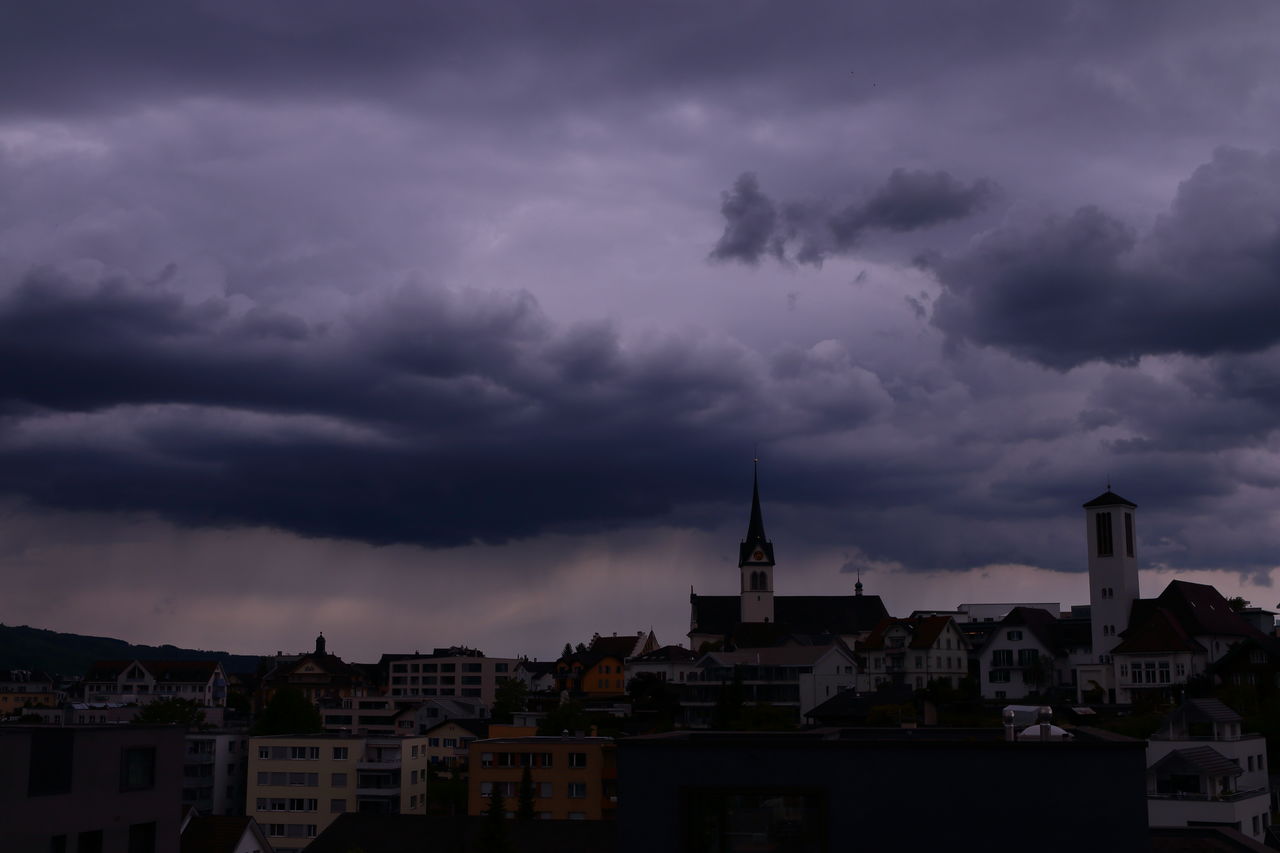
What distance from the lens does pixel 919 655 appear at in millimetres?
118312

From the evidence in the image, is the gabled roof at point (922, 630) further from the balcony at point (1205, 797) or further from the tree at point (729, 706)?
the balcony at point (1205, 797)

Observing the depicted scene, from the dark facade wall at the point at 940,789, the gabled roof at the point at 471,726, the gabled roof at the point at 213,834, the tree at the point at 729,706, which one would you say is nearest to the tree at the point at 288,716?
the gabled roof at the point at 471,726

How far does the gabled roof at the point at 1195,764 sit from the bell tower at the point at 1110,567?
5544 cm

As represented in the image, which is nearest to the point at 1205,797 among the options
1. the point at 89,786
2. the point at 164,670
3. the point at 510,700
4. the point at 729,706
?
the point at 89,786

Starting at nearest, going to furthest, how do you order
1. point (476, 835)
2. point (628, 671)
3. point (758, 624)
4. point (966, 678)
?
1. point (476, 835)
2. point (966, 678)
3. point (628, 671)
4. point (758, 624)

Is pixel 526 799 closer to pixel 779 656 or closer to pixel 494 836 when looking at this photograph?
pixel 494 836

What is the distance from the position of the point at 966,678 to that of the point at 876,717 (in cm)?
3862

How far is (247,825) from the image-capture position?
55.6 metres

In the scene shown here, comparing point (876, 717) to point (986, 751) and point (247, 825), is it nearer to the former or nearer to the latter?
point (247, 825)

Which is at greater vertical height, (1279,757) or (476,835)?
(1279,757)

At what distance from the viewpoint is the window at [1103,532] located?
334 ft

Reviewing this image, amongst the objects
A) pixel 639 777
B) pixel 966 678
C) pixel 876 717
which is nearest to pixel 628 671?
pixel 966 678

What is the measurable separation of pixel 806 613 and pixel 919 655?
225 feet

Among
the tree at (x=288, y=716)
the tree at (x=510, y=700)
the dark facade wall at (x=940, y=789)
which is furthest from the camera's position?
the tree at (x=510, y=700)
